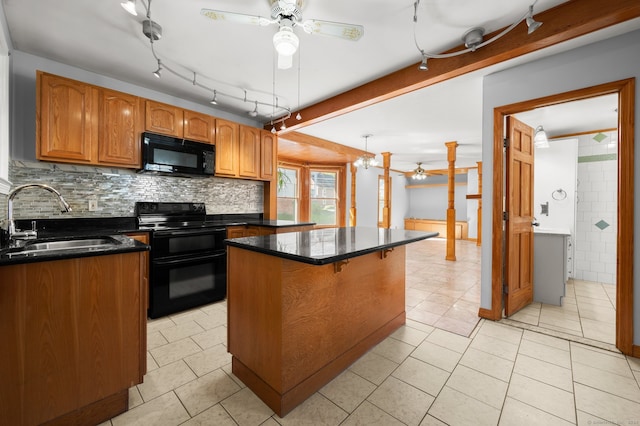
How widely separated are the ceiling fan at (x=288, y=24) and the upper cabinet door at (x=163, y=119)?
1917mm

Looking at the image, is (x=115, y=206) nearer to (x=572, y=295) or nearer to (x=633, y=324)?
(x=633, y=324)

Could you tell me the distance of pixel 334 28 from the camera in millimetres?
1709

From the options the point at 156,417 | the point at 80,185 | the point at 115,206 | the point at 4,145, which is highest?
the point at 4,145

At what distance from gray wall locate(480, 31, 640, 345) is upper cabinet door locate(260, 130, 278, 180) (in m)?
2.94

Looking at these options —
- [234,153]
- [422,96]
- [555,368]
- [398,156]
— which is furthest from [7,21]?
[398,156]

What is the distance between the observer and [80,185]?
2.89 metres

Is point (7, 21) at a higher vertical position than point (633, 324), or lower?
higher

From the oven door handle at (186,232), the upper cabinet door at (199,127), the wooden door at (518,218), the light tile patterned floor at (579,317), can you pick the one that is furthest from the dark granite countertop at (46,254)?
the light tile patterned floor at (579,317)

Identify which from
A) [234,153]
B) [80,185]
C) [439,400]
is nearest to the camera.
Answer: [439,400]

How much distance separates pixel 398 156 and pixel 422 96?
13.0 ft

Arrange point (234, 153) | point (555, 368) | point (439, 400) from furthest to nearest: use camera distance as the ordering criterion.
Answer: point (234, 153), point (555, 368), point (439, 400)

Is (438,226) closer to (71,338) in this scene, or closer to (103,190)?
(103,190)

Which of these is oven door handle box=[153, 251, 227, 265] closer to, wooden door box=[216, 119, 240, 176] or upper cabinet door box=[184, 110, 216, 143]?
wooden door box=[216, 119, 240, 176]

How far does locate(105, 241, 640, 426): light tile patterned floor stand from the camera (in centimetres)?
147
